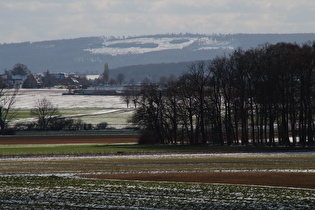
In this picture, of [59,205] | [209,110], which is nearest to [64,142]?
[209,110]

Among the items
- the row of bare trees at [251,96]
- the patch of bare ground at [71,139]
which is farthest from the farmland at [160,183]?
the patch of bare ground at [71,139]

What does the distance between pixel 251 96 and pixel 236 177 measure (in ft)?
124

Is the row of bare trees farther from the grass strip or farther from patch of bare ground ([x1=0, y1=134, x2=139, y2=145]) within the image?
the grass strip

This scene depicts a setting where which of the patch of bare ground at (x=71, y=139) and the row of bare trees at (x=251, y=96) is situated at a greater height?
the row of bare trees at (x=251, y=96)

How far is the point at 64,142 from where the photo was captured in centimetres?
8350

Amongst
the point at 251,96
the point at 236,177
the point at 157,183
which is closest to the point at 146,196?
the point at 157,183

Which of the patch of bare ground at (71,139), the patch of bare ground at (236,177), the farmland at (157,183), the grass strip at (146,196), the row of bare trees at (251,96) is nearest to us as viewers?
the grass strip at (146,196)

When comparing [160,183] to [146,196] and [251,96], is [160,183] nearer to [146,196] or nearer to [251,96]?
[146,196]

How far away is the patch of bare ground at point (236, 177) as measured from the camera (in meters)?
33.7

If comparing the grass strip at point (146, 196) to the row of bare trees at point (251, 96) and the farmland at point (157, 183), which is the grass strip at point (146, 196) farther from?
the row of bare trees at point (251, 96)

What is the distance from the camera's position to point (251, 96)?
7344 cm

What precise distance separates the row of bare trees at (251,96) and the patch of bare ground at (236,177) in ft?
105

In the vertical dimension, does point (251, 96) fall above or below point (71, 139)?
above

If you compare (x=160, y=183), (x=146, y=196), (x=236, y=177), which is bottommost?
(x=236, y=177)
